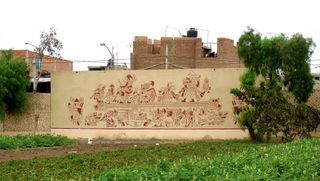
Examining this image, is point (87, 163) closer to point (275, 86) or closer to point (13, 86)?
point (275, 86)

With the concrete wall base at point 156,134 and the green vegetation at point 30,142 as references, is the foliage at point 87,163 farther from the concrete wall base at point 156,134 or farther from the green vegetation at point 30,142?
the concrete wall base at point 156,134

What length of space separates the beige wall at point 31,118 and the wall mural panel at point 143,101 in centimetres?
62

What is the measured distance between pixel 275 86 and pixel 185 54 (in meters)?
18.6

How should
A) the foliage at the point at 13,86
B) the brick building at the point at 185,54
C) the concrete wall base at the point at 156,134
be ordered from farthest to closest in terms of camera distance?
the brick building at the point at 185,54 → the foliage at the point at 13,86 → the concrete wall base at the point at 156,134

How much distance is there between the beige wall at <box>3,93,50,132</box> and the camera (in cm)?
3005

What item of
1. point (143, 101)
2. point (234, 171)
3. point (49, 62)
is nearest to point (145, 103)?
point (143, 101)

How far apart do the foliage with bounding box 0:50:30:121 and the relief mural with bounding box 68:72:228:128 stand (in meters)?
2.81

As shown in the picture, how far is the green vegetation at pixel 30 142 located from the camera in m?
21.0

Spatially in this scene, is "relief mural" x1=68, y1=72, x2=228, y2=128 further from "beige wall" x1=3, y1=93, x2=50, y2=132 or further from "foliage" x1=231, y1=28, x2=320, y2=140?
"foliage" x1=231, y1=28, x2=320, y2=140

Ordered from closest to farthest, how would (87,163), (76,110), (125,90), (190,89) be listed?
(87,163) → (190,89) → (125,90) → (76,110)

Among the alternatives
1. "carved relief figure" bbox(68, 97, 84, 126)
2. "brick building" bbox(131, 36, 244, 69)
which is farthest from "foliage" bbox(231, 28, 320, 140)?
"brick building" bbox(131, 36, 244, 69)

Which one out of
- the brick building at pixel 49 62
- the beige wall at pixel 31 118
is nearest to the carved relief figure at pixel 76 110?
the beige wall at pixel 31 118

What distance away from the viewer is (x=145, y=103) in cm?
2812

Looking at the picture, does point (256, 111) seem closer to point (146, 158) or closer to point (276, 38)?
point (276, 38)
